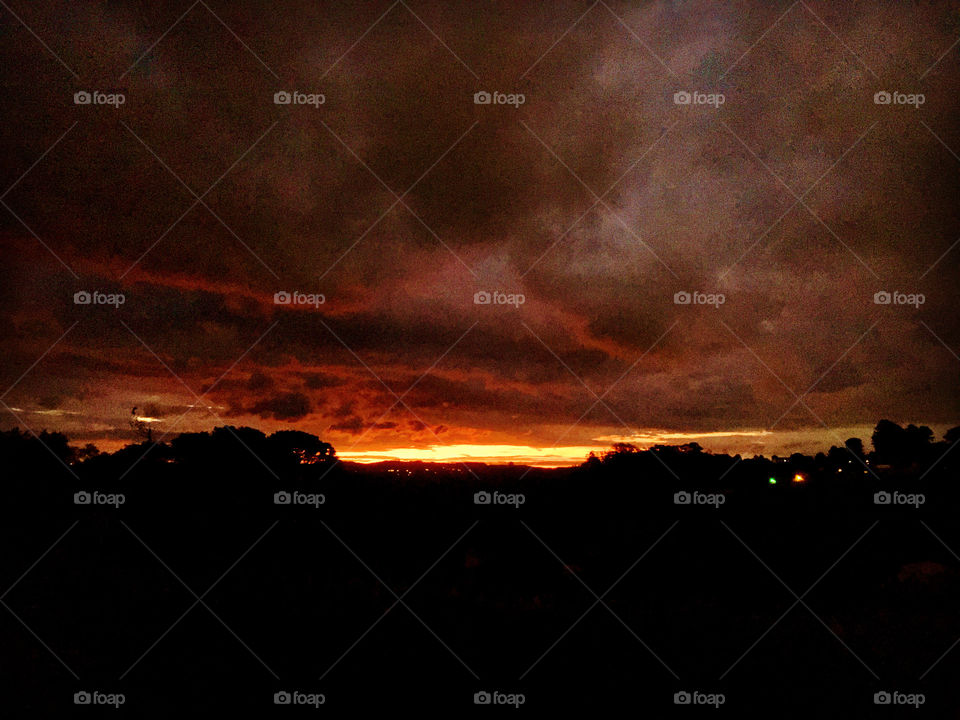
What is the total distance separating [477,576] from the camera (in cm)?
1013

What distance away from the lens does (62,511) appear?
11172mm

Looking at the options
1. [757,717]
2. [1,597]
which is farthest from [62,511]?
[757,717]

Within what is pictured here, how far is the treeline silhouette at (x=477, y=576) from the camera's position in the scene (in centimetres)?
779

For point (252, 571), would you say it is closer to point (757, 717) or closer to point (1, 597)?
point (1, 597)

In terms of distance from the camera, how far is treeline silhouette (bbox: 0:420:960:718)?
25.6 ft

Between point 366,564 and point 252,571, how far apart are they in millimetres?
1834

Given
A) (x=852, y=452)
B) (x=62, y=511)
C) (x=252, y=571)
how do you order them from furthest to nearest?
1. (x=852, y=452)
2. (x=62, y=511)
3. (x=252, y=571)

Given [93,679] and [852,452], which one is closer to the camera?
[93,679]

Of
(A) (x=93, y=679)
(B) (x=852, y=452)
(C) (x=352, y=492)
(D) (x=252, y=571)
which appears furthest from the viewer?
(B) (x=852, y=452)

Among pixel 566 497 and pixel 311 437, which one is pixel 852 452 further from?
pixel 311 437

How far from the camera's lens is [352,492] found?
12.0 m

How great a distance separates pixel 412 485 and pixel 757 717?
701 centimetres

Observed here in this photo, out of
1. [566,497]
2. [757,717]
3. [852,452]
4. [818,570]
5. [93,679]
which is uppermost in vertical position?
[852,452]

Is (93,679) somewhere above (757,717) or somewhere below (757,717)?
above
